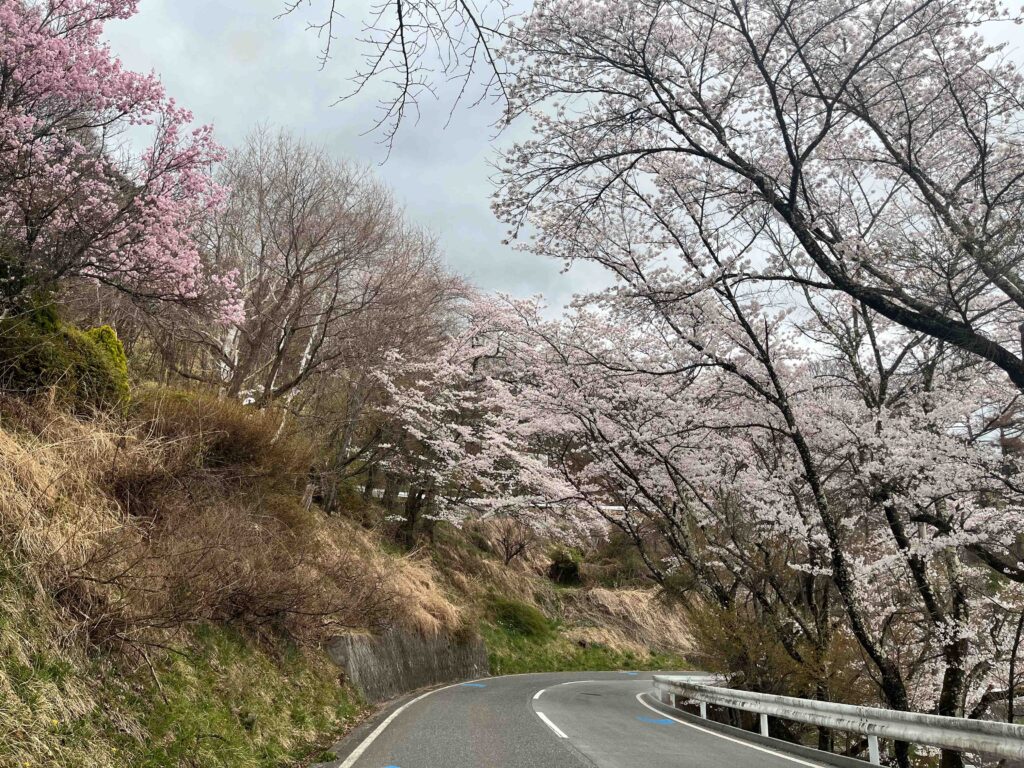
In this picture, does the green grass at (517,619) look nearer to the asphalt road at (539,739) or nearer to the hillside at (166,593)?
the asphalt road at (539,739)

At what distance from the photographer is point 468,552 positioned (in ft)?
89.5

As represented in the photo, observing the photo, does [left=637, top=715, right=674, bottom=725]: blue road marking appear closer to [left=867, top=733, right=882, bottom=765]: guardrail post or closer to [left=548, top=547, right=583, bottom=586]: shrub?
[left=867, top=733, right=882, bottom=765]: guardrail post

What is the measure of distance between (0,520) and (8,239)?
Answer: 502 centimetres

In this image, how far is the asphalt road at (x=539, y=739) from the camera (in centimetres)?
707

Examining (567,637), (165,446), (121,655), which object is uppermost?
(165,446)

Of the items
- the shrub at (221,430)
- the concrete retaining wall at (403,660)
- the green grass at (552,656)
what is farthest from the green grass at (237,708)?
the green grass at (552,656)

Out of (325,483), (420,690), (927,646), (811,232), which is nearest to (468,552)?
(325,483)

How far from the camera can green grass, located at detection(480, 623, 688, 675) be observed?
893 inches

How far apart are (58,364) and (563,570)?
91.7 feet

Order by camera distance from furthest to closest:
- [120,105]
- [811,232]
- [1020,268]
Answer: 1. [120,105]
2. [811,232]
3. [1020,268]

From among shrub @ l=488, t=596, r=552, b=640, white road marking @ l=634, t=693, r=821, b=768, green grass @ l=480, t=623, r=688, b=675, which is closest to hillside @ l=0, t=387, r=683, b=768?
white road marking @ l=634, t=693, r=821, b=768

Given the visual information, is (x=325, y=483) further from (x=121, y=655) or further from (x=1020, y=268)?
(x=1020, y=268)

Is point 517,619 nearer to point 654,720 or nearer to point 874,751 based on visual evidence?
point 654,720

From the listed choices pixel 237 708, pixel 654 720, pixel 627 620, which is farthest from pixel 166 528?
pixel 627 620
